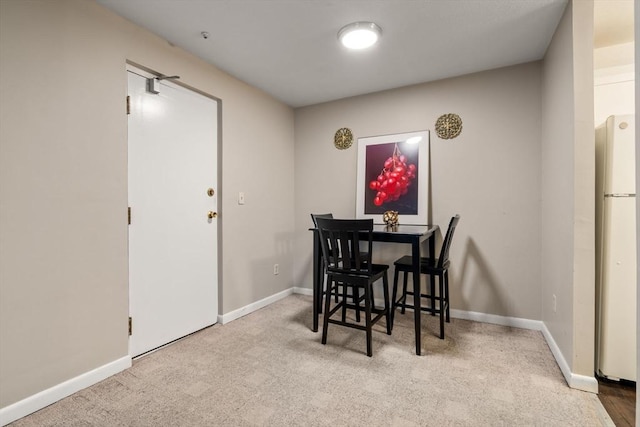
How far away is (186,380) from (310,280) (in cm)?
197

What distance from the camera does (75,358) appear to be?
1.77 m

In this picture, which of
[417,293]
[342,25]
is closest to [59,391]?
[417,293]

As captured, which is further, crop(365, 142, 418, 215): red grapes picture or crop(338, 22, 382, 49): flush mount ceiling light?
crop(365, 142, 418, 215): red grapes picture

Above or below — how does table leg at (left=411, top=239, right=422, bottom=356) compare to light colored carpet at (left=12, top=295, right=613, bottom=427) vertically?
above

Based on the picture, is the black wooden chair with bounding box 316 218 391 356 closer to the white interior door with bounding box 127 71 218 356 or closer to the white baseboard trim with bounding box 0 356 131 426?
the white interior door with bounding box 127 71 218 356

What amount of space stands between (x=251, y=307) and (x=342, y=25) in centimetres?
261

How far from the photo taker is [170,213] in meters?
2.37

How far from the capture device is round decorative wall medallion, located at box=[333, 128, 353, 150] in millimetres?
3469

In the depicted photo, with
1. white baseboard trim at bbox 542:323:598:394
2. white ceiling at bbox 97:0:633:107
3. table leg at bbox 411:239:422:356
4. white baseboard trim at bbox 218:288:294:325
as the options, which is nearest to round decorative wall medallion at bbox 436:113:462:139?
white ceiling at bbox 97:0:633:107

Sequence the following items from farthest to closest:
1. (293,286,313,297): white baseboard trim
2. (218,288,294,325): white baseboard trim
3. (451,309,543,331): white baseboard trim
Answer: (293,286,313,297): white baseboard trim → (218,288,294,325): white baseboard trim → (451,309,543,331): white baseboard trim

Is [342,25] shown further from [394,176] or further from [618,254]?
[618,254]

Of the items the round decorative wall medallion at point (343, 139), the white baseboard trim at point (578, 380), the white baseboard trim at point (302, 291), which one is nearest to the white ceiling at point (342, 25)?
the round decorative wall medallion at point (343, 139)

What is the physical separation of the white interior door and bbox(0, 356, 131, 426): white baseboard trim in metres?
0.17

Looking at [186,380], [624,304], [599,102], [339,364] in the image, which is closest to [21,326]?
[186,380]
